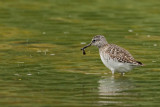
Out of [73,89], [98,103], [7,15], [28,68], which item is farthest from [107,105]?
[7,15]

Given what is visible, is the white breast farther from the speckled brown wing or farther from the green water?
the green water

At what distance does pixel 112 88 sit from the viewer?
709 inches

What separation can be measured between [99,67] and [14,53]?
15.2 ft

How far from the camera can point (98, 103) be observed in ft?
51.9

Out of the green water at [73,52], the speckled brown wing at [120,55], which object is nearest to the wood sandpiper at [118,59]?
the speckled brown wing at [120,55]

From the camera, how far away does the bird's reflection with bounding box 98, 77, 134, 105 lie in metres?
16.3

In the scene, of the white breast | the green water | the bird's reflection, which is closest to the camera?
the bird's reflection

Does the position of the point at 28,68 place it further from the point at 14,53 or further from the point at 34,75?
the point at 14,53

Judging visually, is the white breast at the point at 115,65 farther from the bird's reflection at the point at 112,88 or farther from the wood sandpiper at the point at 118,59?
the bird's reflection at the point at 112,88

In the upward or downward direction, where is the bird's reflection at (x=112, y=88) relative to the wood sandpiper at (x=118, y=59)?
downward

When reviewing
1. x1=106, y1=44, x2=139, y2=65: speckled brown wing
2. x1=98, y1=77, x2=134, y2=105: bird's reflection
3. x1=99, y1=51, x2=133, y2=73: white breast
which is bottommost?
x1=98, y1=77, x2=134, y2=105: bird's reflection

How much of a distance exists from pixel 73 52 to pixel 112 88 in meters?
7.30

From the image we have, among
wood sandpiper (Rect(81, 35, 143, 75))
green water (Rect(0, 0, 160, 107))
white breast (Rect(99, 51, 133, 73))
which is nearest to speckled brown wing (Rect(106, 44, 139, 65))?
wood sandpiper (Rect(81, 35, 143, 75))

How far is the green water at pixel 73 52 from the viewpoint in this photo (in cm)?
1675
